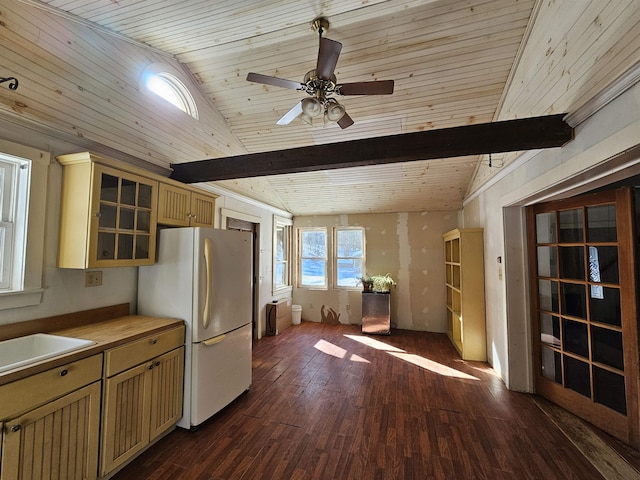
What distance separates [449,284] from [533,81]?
130 inches

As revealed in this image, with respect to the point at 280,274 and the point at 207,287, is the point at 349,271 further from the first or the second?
the point at 207,287

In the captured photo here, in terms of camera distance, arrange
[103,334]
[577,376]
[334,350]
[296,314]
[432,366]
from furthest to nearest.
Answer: [296,314], [334,350], [432,366], [577,376], [103,334]

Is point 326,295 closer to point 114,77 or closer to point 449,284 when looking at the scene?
point 449,284

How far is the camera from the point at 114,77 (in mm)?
→ 2254

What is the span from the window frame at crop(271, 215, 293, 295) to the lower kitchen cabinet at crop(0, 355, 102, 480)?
3551 mm

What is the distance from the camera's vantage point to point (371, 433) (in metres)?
2.25

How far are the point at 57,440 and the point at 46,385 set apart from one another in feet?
1.06

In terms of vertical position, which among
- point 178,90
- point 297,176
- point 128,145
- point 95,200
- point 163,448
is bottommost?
point 163,448

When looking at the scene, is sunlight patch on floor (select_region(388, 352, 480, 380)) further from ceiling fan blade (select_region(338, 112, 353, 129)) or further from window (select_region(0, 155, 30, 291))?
window (select_region(0, 155, 30, 291))

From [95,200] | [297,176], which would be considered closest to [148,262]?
[95,200]

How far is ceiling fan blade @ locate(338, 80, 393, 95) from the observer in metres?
2.02

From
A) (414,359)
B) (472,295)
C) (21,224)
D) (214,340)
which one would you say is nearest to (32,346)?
(21,224)

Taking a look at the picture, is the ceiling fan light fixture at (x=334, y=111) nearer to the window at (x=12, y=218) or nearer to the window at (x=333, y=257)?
the window at (x=12, y=218)

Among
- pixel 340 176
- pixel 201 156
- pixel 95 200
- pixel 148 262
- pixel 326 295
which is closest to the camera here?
pixel 95 200
